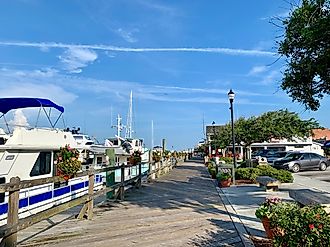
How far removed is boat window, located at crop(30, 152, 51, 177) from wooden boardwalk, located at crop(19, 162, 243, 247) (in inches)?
99.9

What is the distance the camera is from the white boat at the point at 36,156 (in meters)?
8.59

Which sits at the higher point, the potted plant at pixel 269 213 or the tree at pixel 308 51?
the tree at pixel 308 51

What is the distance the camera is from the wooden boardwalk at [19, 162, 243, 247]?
6.25 m

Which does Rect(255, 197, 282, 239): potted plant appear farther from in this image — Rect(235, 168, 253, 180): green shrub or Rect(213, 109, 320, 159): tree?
Rect(213, 109, 320, 159): tree

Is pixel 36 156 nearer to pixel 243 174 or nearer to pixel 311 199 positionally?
pixel 311 199

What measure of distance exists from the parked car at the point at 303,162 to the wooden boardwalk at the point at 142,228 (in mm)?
19479

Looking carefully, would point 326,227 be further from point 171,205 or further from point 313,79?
point 171,205

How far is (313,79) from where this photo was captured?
22.0ft

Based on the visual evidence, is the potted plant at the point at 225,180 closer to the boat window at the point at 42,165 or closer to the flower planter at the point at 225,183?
the flower planter at the point at 225,183

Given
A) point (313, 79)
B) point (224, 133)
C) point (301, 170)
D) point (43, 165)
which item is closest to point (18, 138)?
point (43, 165)

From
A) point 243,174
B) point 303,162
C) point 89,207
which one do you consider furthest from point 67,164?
point 303,162

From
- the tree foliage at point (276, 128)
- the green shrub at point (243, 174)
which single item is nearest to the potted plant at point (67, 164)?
the green shrub at point (243, 174)

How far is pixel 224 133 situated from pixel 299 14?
43.9 m

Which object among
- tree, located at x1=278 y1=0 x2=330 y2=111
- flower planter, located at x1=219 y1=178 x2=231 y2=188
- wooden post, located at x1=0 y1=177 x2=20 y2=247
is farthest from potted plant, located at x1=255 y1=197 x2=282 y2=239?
flower planter, located at x1=219 y1=178 x2=231 y2=188
